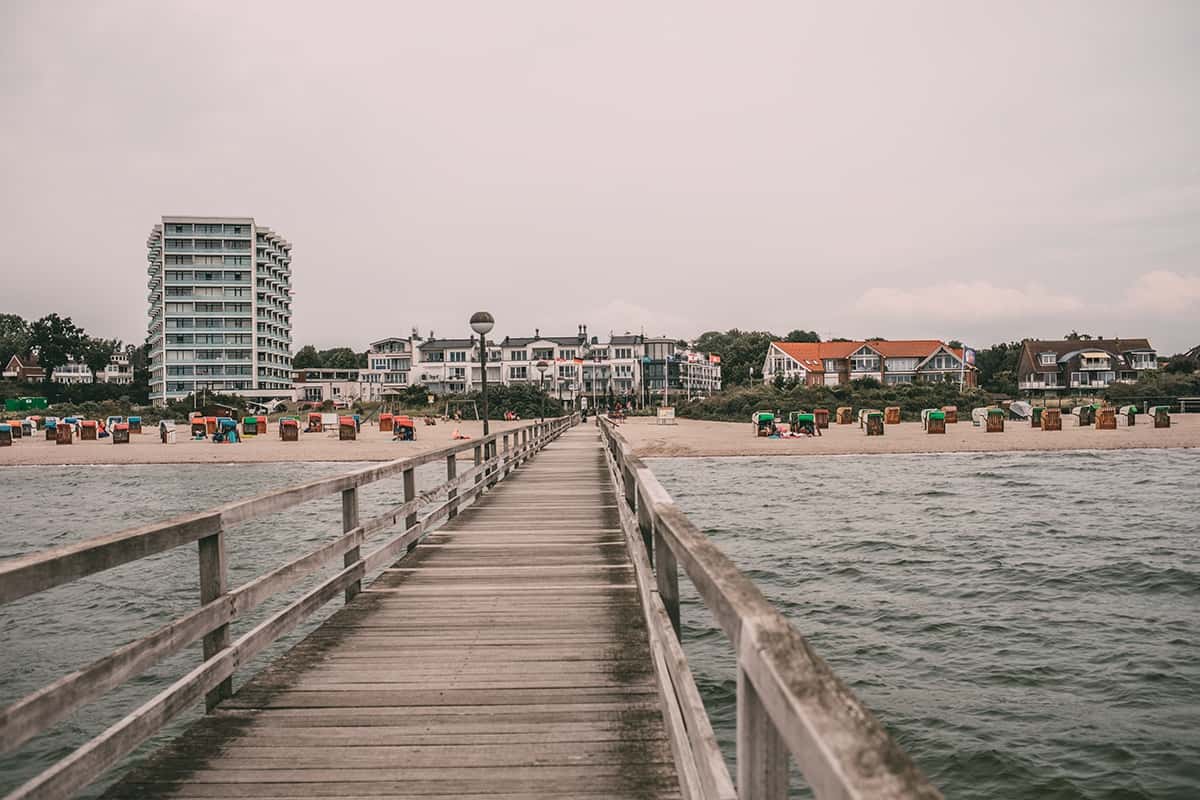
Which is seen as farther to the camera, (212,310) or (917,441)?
(212,310)

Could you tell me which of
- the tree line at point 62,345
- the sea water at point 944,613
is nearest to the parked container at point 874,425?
the sea water at point 944,613

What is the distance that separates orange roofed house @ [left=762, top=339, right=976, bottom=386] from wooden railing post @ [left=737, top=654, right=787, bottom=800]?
88.4m

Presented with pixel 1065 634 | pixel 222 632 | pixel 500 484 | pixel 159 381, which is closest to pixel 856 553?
pixel 1065 634

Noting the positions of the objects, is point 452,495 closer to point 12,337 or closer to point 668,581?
point 668,581

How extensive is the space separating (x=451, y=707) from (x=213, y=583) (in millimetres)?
1310

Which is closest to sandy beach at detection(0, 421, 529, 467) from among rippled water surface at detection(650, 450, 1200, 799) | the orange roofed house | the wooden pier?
rippled water surface at detection(650, 450, 1200, 799)

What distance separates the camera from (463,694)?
421cm

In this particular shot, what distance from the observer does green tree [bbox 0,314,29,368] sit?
472 ft

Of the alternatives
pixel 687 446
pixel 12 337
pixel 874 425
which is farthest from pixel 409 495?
pixel 12 337

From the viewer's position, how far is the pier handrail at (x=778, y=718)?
3.80 ft

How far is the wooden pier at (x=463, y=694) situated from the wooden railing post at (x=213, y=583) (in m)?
0.01

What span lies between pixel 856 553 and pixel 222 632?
1176 cm

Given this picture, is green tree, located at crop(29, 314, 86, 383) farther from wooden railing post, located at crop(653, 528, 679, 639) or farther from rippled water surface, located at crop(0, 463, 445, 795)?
wooden railing post, located at crop(653, 528, 679, 639)

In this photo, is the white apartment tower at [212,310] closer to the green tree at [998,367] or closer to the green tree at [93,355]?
the green tree at [93,355]
